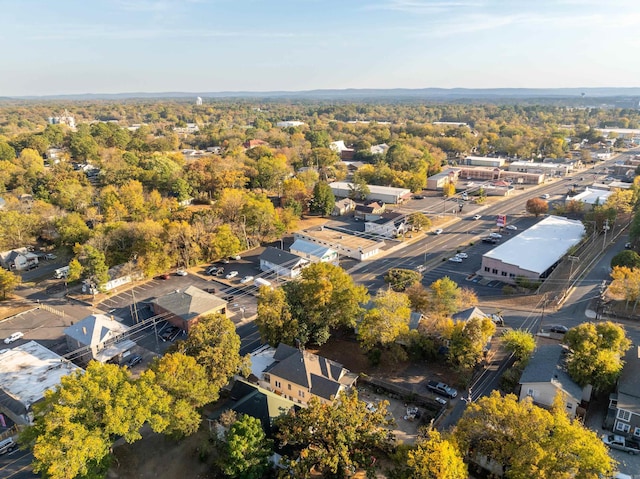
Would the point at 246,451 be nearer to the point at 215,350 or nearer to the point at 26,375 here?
the point at 215,350

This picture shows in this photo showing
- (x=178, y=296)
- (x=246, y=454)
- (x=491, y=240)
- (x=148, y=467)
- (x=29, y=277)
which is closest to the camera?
(x=246, y=454)

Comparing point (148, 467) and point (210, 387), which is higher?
point (210, 387)

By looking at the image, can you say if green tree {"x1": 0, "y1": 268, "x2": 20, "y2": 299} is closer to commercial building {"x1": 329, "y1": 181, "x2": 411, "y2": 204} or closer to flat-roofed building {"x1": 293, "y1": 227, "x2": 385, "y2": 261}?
flat-roofed building {"x1": 293, "y1": 227, "x2": 385, "y2": 261}

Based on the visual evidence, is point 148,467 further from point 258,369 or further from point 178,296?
point 178,296

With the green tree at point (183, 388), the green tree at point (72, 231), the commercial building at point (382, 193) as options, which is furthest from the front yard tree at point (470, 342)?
the commercial building at point (382, 193)

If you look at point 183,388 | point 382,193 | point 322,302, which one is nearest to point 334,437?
point 183,388

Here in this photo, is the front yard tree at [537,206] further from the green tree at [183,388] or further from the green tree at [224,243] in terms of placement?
the green tree at [183,388]

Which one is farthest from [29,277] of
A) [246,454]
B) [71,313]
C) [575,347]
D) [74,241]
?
[575,347]
